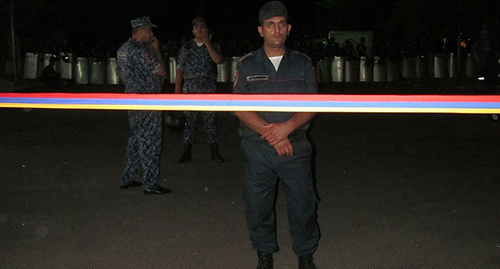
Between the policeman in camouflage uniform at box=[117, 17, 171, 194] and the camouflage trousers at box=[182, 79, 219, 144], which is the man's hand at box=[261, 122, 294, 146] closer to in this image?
the policeman in camouflage uniform at box=[117, 17, 171, 194]

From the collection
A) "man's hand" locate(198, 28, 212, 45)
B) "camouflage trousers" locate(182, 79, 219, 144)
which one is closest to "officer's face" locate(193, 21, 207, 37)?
"man's hand" locate(198, 28, 212, 45)

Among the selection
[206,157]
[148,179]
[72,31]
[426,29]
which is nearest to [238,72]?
[148,179]

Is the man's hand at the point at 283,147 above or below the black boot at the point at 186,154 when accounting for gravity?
above

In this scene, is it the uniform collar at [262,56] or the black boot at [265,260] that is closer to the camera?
the uniform collar at [262,56]

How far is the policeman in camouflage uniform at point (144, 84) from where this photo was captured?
7.41 metres

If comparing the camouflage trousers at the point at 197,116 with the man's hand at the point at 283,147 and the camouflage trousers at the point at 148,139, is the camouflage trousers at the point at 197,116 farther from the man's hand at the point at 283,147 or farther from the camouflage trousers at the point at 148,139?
the man's hand at the point at 283,147

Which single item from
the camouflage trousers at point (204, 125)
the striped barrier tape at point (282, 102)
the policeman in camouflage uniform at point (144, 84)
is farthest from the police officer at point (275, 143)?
the camouflage trousers at point (204, 125)

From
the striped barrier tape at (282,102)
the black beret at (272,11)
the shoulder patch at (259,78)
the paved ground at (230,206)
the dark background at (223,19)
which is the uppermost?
the dark background at (223,19)

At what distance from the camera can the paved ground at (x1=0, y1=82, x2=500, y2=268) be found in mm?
5680

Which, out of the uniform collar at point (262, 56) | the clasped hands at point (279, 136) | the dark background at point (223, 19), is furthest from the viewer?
the dark background at point (223, 19)

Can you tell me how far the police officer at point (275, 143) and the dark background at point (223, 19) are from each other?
18.0 meters

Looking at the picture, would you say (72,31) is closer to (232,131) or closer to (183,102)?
(232,131)

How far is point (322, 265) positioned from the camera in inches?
214

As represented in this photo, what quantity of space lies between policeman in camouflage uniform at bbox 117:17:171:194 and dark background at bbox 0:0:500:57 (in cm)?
1598
